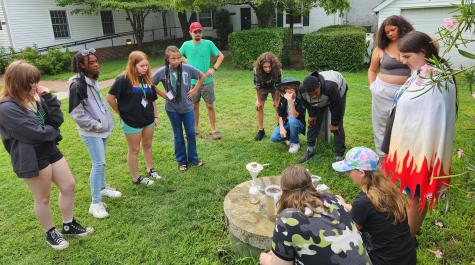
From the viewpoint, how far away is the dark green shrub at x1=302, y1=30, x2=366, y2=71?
38.3ft

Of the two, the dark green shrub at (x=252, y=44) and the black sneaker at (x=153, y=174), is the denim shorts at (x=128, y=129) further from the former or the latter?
the dark green shrub at (x=252, y=44)

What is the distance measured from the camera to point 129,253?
337 cm

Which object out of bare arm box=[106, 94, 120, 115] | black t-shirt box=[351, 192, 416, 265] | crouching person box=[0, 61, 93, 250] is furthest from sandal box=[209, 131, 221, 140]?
black t-shirt box=[351, 192, 416, 265]

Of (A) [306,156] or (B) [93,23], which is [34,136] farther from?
(B) [93,23]

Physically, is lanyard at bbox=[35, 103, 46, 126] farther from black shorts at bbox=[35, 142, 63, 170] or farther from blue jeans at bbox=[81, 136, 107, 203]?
blue jeans at bbox=[81, 136, 107, 203]

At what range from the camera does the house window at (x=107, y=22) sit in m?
19.2

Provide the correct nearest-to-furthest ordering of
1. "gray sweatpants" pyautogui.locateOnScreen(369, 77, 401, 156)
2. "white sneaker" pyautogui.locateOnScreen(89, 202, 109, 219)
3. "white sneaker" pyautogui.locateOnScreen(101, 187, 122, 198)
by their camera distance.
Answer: "gray sweatpants" pyautogui.locateOnScreen(369, 77, 401, 156)
"white sneaker" pyautogui.locateOnScreen(89, 202, 109, 219)
"white sneaker" pyautogui.locateOnScreen(101, 187, 122, 198)

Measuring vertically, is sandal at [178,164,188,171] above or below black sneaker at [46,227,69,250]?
above

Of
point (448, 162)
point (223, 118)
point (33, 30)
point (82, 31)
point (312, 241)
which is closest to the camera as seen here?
point (312, 241)

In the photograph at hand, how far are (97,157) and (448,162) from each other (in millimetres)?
3291

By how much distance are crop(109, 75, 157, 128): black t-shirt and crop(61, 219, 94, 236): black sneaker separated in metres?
1.22

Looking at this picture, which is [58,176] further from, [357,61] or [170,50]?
[357,61]

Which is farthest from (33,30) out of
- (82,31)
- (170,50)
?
(170,50)

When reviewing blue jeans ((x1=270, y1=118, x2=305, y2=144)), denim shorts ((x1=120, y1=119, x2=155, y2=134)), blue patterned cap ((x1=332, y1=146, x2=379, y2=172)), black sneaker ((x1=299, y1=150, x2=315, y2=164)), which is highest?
blue patterned cap ((x1=332, y1=146, x2=379, y2=172))
